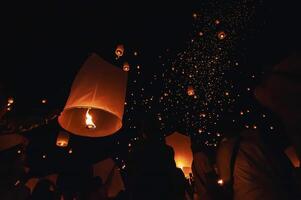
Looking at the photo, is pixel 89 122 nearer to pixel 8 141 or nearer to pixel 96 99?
pixel 96 99

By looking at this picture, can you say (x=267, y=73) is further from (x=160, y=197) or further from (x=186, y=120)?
(x=186, y=120)

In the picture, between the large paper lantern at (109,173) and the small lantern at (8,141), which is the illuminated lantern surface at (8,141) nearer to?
the small lantern at (8,141)

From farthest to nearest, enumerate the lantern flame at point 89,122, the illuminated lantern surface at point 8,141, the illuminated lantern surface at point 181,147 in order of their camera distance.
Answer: the illuminated lantern surface at point 181,147, the illuminated lantern surface at point 8,141, the lantern flame at point 89,122

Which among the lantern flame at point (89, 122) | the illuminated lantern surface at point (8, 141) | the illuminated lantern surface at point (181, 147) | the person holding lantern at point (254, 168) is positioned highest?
the illuminated lantern surface at point (181, 147)

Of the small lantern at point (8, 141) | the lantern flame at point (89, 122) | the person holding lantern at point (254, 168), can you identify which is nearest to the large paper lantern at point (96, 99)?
the lantern flame at point (89, 122)

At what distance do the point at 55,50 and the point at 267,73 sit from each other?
21.2 feet

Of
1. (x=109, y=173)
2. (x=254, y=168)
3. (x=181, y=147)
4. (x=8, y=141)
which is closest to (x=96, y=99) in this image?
(x=8, y=141)

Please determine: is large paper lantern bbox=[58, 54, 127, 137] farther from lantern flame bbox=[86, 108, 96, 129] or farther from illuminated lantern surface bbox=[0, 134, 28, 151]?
illuminated lantern surface bbox=[0, 134, 28, 151]

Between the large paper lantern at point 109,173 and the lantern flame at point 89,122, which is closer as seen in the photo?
the lantern flame at point 89,122

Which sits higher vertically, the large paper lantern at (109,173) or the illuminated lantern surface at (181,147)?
the illuminated lantern surface at (181,147)

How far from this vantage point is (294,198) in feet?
8.96

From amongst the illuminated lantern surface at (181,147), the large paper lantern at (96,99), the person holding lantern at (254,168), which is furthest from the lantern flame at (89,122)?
the illuminated lantern surface at (181,147)

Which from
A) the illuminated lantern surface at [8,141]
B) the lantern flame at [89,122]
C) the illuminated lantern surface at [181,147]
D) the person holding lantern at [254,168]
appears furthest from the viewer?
the illuminated lantern surface at [181,147]

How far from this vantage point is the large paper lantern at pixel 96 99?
2754mm
